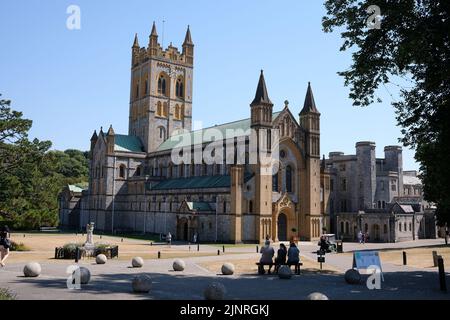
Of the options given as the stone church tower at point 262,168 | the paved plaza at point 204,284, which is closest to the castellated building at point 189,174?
the stone church tower at point 262,168

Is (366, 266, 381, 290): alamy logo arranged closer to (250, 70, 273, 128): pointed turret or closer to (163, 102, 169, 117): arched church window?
(250, 70, 273, 128): pointed turret

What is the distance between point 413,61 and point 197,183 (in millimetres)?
48456

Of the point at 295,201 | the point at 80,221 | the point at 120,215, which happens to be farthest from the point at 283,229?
the point at 80,221

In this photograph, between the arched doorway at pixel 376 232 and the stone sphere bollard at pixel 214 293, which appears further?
the arched doorway at pixel 376 232

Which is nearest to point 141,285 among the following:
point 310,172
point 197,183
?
point 197,183

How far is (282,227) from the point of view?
64.9 metres

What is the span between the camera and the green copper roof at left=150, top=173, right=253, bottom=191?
62.6 m

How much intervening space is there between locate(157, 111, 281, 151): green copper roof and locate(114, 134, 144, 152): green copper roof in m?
4.39

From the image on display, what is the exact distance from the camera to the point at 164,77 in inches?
3664

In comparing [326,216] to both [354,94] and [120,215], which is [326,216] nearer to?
[120,215]

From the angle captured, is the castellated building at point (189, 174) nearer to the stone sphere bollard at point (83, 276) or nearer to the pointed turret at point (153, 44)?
the pointed turret at point (153, 44)

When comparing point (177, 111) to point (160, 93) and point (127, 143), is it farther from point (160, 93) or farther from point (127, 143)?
point (127, 143)

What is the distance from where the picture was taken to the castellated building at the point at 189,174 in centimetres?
6047
